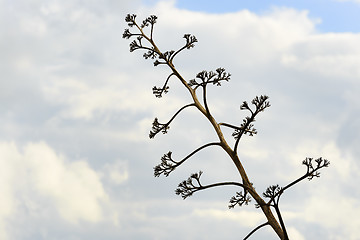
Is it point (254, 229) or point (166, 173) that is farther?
point (166, 173)

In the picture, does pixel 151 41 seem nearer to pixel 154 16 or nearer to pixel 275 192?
pixel 154 16

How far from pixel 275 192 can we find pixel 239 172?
3.32 ft

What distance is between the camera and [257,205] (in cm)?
1137

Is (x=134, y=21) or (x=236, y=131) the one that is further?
(x=134, y=21)

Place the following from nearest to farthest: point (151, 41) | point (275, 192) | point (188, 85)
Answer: point (275, 192)
point (188, 85)
point (151, 41)

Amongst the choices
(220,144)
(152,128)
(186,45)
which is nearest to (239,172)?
(220,144)

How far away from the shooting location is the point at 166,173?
486 inches

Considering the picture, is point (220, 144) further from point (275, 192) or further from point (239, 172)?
point (275, 192)

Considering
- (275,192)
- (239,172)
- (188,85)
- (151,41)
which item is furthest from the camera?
(151,41)

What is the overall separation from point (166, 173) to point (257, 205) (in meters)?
2.20

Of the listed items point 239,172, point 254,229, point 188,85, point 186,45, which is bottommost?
point 254,229

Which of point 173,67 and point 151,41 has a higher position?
point 151,41

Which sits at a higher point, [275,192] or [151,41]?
[151,41]

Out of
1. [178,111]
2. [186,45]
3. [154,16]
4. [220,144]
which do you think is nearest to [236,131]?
[220,144]
